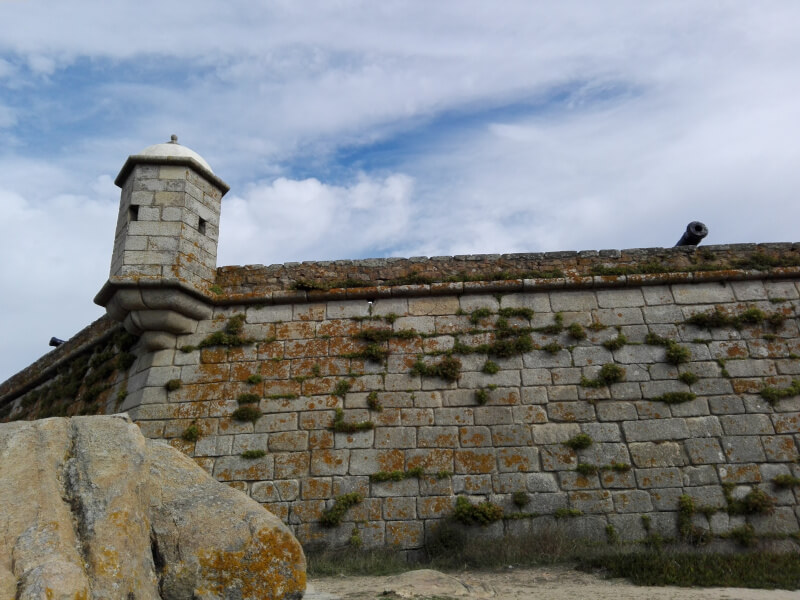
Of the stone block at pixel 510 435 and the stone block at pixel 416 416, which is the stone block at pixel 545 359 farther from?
the stone block at pixel 416 416

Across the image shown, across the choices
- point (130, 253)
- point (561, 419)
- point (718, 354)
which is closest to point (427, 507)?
point (561, 419)

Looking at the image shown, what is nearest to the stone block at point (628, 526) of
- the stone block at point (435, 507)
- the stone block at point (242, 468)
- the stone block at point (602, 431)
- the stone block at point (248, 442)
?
the stone block at point (602, 431)

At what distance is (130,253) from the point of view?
875 cm

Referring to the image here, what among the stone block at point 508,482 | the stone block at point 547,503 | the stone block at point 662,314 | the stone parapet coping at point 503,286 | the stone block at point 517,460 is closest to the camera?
the stone block at point 547,503

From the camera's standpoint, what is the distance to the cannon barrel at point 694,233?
938 centimetres

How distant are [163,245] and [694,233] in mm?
7569

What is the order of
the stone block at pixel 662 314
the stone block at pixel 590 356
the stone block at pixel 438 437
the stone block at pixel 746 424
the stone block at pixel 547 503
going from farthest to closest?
the stone block at pixel 662 314, the stone block at pixel 590 356, the stone block at pixel 438 437, the stone block at pixel 746 424, the stone block at pixel 547 503

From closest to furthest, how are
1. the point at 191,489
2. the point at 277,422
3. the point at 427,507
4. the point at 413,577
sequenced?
the point at 191,489, the point at 413,577, the point at 427,507, the point at 277,422

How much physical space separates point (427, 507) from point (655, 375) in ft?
10.9

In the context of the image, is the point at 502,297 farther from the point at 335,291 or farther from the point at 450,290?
the point at 335,291

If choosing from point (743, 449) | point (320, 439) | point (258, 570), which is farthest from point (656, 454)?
point (258, 570)

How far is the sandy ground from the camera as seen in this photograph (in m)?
4.90

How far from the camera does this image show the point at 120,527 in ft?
10.7

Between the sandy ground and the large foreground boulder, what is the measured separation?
1167 mm
